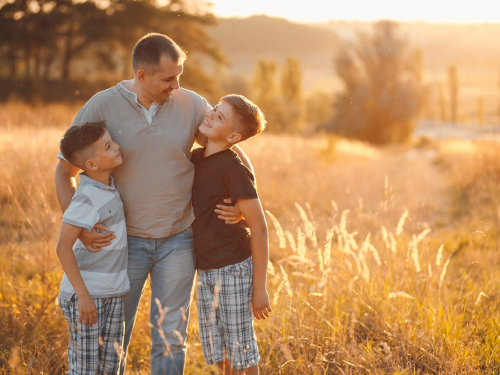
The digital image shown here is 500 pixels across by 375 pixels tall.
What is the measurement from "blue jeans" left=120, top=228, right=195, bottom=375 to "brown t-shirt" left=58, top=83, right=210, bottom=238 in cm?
7

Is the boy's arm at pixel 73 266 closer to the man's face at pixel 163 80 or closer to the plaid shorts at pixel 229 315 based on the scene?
the plaid shorts at pixel 229 315

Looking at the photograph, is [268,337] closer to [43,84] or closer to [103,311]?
[103,311]

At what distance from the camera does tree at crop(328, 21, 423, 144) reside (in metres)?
35.8

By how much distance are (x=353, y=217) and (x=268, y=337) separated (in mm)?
4649

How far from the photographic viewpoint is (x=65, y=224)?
7.48ft

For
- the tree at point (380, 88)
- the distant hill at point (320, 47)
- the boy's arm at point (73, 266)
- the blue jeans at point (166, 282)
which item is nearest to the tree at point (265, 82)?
the tree at point (380, 88)

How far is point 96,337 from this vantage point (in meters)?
2.40

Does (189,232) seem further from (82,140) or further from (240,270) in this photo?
(82,140)

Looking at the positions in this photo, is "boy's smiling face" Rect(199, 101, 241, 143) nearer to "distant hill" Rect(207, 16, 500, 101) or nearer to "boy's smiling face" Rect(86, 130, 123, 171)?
"boy's smiling face" Rect(86, 130, 123, 171)

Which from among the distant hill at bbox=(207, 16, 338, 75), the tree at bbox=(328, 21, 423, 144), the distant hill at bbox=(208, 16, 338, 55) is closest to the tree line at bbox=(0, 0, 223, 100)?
the tree at bbox=(328, 21, 423, 144)

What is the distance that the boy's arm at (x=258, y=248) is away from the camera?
8.09 ft

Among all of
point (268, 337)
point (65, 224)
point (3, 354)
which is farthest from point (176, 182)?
point (3, 354)

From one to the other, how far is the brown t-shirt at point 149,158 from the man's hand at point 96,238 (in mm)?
221

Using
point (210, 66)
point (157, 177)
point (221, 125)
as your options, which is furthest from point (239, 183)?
point (210, 66)
